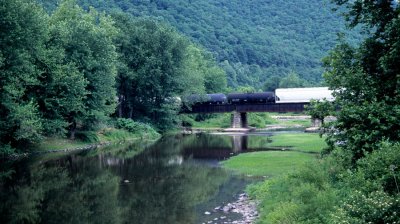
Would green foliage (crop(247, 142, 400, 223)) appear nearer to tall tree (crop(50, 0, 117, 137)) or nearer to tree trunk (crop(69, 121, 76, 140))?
tall tree (crop(50, 0, 117, 137))

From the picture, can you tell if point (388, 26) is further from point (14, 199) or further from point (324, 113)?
point (14, 199)

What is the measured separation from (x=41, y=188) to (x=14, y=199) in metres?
3.43

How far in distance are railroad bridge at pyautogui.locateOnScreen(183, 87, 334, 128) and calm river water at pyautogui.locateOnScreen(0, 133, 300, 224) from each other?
150 feet

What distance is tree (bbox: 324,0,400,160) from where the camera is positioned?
18.1 metres

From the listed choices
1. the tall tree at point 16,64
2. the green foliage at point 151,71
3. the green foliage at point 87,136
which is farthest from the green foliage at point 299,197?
the green foliage at point 151,71

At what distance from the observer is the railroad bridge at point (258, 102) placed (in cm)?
8950

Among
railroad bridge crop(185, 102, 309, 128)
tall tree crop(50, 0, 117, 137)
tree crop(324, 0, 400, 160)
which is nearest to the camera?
tree crop(324, 0, 400, 160)

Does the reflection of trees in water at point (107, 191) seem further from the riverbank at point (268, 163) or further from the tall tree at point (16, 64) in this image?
the tall tree at point (16, 64)

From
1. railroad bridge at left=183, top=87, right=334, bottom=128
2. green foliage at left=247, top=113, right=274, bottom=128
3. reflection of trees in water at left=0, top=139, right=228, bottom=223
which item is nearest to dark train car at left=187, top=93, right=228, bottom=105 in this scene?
railroad bridge at left=183, top=87, right=334, bottom=128

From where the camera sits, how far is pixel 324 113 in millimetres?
22062

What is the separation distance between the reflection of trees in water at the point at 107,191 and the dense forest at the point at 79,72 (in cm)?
850

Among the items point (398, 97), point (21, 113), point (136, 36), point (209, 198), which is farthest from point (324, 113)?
point (136, 36)

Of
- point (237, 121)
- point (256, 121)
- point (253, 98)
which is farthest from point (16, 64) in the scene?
point (256, 121)

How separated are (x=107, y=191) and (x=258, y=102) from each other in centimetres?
6704
